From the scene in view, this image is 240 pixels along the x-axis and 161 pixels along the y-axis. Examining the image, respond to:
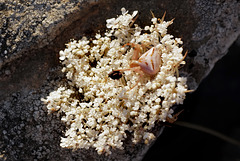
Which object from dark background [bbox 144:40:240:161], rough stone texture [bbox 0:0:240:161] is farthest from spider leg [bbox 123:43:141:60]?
dark background [bbox 144:40:240:161]

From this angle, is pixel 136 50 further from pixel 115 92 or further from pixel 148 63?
pixel 115 92

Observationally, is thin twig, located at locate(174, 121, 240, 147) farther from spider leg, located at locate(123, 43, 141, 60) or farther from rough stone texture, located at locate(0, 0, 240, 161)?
spider leg, located at locate(123, 43, 141, 60)

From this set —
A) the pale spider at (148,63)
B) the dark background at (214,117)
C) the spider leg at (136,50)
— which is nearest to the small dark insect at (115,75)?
the pale spider at (148,63)

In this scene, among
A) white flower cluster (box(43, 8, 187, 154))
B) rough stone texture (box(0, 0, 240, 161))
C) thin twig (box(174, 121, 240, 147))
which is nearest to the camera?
white flower cluster (box(43, 8, 187, 154))

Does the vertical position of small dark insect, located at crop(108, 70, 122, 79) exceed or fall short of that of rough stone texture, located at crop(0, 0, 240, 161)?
it falls short

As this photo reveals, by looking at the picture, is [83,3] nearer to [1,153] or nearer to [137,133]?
[137,133]

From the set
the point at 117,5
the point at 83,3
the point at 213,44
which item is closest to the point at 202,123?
the point at 213,44

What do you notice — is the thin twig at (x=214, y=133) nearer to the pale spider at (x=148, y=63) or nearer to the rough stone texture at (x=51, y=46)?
the rough stone texture at (x=51, y=46)
